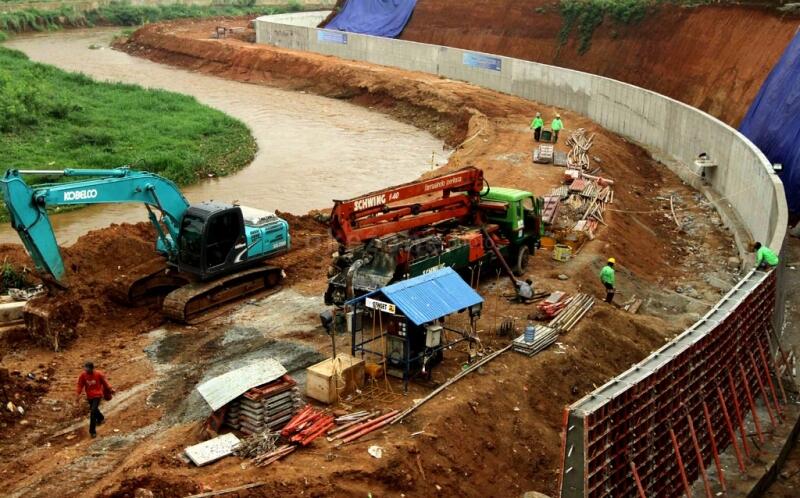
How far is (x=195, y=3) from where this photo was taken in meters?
108

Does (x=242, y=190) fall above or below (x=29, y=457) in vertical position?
below

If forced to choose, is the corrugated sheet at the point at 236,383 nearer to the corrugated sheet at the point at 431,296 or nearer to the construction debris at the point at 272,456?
the construction debris at the point at 272,456

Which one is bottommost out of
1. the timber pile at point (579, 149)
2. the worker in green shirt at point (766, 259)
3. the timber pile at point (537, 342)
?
the timber pile at point (579, 149)

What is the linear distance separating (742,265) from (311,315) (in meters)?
13.5

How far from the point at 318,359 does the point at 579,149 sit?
22.1 m

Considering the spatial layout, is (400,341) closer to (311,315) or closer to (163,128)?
(311,315)

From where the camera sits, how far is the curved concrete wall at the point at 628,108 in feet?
92.5

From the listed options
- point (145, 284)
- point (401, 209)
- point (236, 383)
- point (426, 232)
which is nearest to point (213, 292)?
point (145, 284)

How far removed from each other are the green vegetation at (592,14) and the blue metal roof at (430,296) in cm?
3583

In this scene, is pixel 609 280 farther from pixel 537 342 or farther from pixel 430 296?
pixel 430 296

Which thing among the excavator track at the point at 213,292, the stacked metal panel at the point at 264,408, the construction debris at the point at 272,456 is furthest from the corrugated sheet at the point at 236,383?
the excavator track at the point at 213,292

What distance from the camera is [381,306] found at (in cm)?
1689

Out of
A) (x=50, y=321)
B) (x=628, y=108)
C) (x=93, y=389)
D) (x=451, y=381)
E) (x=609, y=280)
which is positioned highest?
(x=93, y=389)

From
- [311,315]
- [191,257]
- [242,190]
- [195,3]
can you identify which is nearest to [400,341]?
[311,315]
